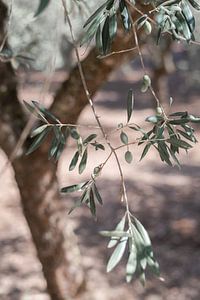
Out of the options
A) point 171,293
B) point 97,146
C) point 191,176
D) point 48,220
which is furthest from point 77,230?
point 97,146

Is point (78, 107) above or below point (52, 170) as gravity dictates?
above

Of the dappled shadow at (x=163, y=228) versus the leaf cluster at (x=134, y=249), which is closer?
the leaf cluster at (x=134, y=249)

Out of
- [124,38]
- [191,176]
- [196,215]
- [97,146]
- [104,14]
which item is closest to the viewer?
[104,14]

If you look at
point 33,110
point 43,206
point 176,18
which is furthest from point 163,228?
point 176,18

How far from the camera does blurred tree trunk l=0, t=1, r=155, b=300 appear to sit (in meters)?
2.81

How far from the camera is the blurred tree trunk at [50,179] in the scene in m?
2.81

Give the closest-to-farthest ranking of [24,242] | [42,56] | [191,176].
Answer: [42,56] → [24,242] → [191,176]

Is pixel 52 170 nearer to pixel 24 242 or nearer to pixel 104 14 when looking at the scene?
pixel 104 14

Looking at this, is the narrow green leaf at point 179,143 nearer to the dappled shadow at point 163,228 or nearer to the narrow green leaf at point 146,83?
the narrow green leaf at point 146,83

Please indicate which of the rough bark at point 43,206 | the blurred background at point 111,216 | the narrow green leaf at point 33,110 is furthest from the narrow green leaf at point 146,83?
the rough bark at point 43,206

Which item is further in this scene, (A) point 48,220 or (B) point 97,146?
(A) point 48,220

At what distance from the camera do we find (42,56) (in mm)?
3742

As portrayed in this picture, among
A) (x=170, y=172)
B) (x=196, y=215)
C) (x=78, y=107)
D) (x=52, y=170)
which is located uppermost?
(x=78, y=107)

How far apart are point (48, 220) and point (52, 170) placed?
23 cm
